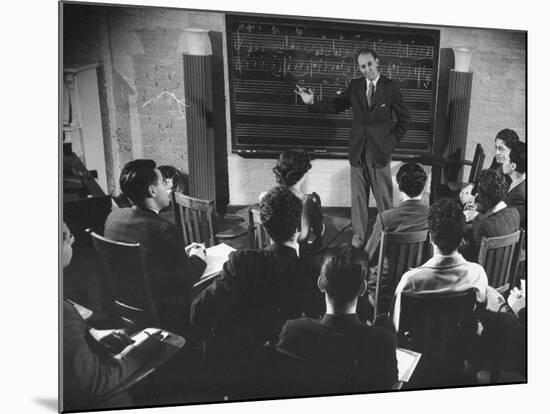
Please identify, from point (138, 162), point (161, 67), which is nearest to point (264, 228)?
point (138, 162)

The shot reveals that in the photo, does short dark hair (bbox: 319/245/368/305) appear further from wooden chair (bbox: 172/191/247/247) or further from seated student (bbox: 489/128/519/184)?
seated student (bbox: 489/128/519/184)

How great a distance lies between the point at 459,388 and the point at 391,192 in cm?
131

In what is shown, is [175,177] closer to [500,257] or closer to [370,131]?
[370,131]

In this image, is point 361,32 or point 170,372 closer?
point 170,372

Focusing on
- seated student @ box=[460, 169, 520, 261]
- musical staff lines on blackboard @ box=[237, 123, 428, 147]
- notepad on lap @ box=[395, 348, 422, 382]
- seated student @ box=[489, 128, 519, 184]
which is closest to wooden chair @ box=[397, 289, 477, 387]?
notepad on lap @ box=[395, 348, 422, 382]

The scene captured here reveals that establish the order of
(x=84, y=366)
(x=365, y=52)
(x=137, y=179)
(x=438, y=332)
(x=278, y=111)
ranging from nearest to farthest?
(x=84, y=366), (x=137, y=179), (x=278, y=111), (x=365, y=52), (x=438, y=332)

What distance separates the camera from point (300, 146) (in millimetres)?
4324

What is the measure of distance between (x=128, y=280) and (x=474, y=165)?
7.33 feet

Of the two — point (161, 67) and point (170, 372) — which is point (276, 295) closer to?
point (170, 372)

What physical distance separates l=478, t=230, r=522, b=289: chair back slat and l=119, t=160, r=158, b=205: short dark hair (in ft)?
6.87

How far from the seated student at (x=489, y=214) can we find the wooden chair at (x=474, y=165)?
0.14 ft

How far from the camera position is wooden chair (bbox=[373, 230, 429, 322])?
14.5 ft

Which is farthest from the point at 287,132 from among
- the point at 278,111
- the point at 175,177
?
the point at 175,177

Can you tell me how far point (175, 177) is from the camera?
414cm
